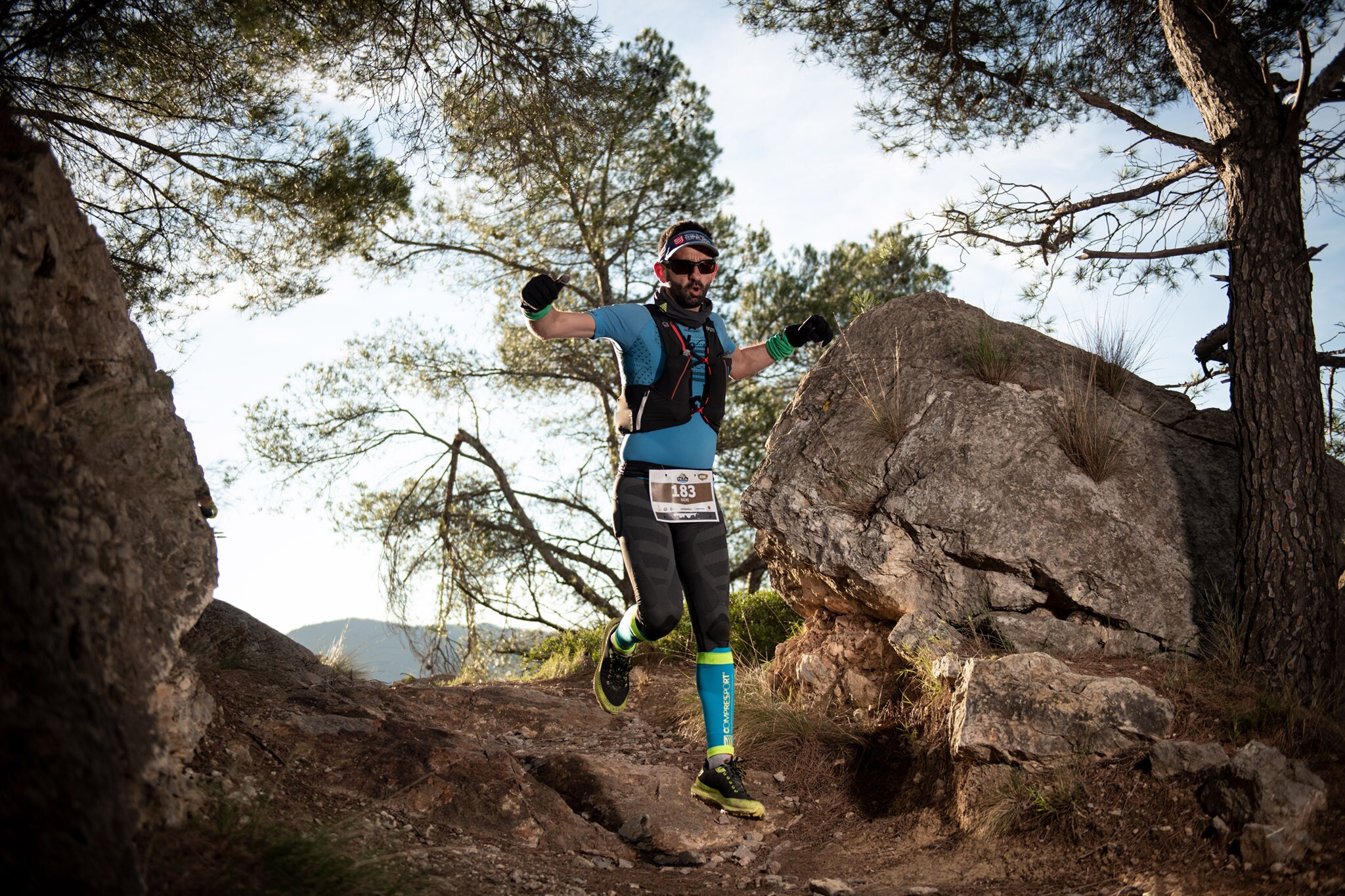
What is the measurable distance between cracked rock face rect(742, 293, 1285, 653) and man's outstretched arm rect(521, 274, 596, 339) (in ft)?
5.87

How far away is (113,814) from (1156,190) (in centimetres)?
620

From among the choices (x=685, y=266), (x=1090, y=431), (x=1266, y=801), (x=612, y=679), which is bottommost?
(x=1266, y=801)

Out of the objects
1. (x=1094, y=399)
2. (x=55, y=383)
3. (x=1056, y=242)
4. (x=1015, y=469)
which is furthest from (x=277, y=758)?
(x=1056, y=242)

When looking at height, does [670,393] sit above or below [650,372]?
below

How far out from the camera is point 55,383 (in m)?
2.96

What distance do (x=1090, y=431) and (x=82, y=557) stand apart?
474cm

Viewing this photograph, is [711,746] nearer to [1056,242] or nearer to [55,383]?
[55,383]

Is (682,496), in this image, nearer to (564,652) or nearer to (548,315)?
(548,315)

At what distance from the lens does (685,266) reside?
430cm

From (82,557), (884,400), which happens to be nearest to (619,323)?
(884,400)

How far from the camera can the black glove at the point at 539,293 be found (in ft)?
12.6

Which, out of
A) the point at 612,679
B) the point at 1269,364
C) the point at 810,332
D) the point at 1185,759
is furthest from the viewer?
the point at 1269,364

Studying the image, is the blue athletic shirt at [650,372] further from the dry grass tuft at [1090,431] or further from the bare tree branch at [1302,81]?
the bare tree branch at [1302,81]

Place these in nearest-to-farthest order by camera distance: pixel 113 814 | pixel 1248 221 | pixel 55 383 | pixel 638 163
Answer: pixel 113 814, pixel 55 383, pixel 1248 221, pixel 638 163
